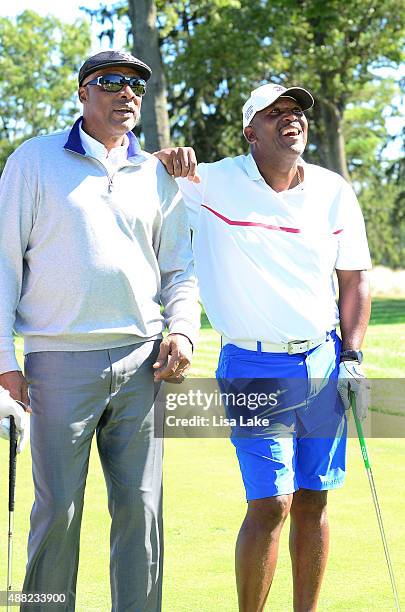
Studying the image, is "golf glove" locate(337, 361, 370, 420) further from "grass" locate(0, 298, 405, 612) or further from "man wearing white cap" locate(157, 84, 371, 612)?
"grass" locate(0, 298, 405, 612)

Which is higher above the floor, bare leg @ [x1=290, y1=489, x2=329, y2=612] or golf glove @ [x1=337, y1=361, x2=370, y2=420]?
golf glove @ [x1=337, y1=361, x2=370, y2=420]

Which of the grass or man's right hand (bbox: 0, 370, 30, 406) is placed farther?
the grass

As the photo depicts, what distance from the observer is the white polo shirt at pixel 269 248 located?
175 inches

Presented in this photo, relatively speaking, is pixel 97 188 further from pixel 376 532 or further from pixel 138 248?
pixel 376 532

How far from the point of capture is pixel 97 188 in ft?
12.9

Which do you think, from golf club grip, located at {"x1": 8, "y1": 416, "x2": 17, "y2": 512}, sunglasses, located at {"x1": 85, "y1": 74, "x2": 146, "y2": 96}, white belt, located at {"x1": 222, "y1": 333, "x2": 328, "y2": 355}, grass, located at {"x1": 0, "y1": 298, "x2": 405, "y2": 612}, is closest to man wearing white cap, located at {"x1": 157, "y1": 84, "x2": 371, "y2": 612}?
white belt, located at {"x1": 222, "y1": 333, "x2": 328, "y2": 355}

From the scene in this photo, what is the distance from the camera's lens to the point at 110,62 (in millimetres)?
4039

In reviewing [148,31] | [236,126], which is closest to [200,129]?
[236,126]

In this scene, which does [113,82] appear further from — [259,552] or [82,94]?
[259,552]

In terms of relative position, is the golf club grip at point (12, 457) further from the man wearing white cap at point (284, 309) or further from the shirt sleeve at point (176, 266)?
the man wearing white cap at point (284, 309)

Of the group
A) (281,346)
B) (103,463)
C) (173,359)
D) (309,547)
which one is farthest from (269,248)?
(309,547)

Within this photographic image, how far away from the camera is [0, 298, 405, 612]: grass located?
194 inches

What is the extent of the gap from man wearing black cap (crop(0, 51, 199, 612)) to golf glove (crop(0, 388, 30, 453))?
0.04 meters

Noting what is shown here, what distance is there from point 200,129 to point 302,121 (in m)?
29.6
